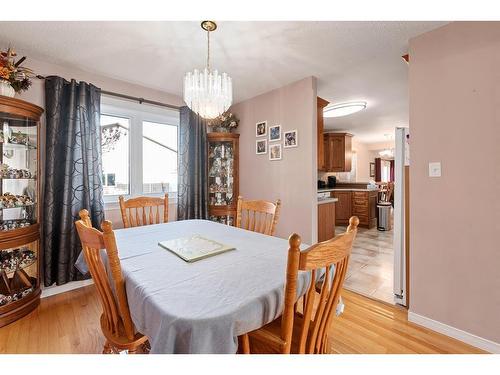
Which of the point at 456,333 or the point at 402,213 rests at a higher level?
the point at 402,213

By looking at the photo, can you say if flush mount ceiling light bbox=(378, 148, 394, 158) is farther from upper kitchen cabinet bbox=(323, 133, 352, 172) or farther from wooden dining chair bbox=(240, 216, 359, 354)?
wooden dining chair bbox=(240, 216, 359, 354)

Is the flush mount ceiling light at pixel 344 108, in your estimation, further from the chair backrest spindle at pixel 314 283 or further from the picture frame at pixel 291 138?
the chair backrest spindle at pixel 314 283

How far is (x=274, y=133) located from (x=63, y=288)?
9.47 feet

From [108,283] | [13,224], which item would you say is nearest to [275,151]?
[108,283]

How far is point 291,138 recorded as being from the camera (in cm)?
281

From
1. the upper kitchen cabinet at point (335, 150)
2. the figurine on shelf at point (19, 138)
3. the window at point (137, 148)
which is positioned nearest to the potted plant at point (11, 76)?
the figurine on shelf at point (19, 138)

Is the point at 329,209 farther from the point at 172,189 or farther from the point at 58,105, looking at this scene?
the point at 58,105

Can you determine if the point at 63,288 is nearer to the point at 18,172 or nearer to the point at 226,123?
the point at 18,172

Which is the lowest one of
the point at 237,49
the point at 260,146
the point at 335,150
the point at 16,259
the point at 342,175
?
the point at 16,259

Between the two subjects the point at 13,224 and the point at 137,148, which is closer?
the point at 13,224

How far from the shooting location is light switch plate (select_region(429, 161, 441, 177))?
173cm

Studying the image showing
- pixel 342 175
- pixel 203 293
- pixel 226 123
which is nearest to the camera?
pixel 203 293
